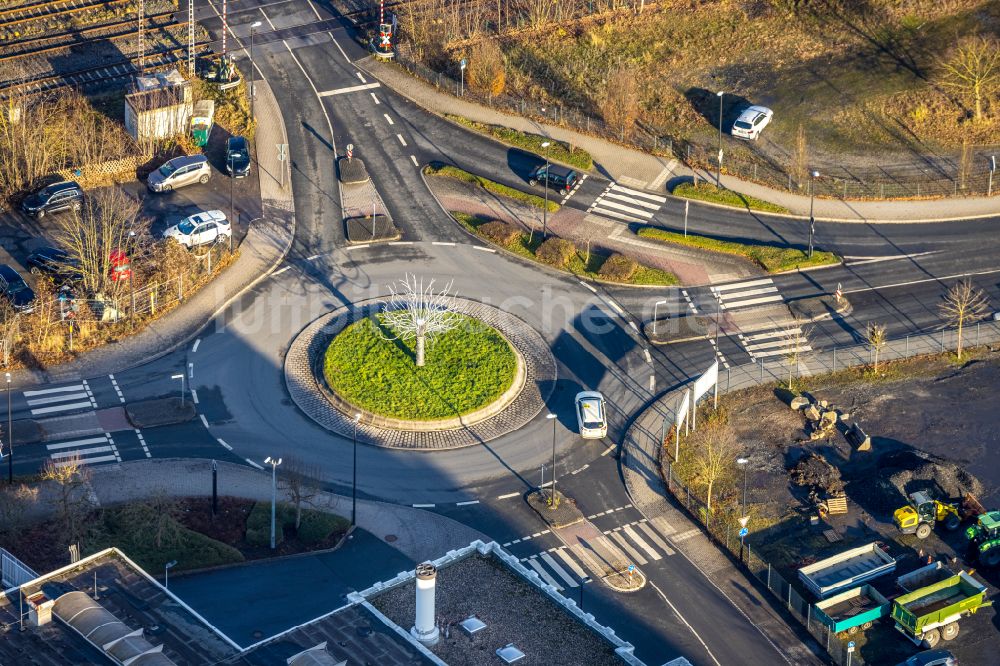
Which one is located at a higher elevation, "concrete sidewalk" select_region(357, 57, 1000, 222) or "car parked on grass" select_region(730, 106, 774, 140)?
"car parked on grass" select_region(730, 106, 774, 140)

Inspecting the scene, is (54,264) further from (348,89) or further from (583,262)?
(583,262)

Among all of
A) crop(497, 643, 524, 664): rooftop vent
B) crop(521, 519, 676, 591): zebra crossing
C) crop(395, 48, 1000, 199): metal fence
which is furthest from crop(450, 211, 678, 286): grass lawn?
crop(497, 643, 524, 664): rooftop vent

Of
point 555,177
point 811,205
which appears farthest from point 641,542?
point 555,177

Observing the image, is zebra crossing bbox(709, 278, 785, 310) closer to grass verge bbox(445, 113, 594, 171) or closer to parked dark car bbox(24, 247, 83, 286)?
grass verge bbox(445, 113, 594, 171)

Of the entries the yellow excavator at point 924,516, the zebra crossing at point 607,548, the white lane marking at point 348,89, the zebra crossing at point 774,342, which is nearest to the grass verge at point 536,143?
the white lane marking at point 348,89

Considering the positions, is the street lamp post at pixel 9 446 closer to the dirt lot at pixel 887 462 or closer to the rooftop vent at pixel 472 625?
the rooftop vent at pixel 472 625

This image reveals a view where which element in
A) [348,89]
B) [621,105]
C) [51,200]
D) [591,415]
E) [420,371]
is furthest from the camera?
[348,89]
